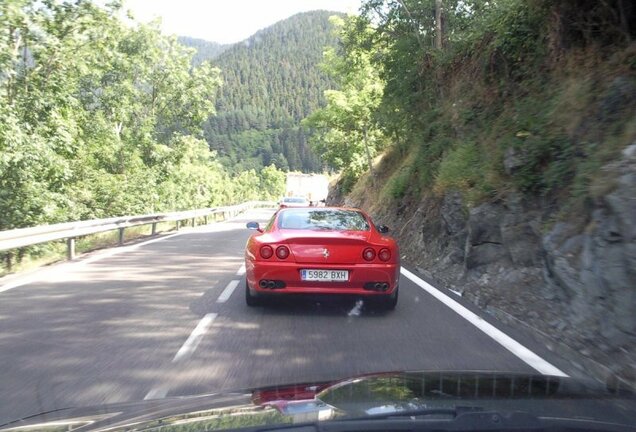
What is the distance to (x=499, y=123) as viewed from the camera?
1258 centimetres

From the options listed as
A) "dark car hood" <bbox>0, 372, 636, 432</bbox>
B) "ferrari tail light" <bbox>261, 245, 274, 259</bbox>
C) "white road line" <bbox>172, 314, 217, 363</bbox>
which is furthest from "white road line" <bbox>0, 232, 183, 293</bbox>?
"dark car hood" <bbox>0, 372, 636, 432</bbox>

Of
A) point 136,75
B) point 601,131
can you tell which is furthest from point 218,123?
point 601,131

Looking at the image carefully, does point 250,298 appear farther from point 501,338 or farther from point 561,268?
point 561,268

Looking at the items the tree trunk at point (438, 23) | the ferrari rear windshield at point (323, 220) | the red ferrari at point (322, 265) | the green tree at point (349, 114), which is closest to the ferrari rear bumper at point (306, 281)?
the red ferrari at point (322, 265)

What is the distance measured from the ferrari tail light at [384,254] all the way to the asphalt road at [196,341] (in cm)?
69

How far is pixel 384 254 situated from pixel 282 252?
4.12ft

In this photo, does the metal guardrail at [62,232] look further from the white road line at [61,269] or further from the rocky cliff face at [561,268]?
the rocky cliff face at [561,268]

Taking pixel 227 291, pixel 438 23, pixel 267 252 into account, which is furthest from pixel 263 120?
pixel 267 252

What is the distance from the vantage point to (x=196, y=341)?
593 centimetres

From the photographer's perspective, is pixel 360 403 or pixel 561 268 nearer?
pixel 360 403

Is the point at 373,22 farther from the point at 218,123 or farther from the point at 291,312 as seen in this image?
the point at 218,123

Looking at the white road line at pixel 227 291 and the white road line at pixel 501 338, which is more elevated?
the white road line at pixel 501 338

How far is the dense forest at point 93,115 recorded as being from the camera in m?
17.0

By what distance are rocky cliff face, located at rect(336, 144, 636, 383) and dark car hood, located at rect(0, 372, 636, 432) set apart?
2.07 metres
